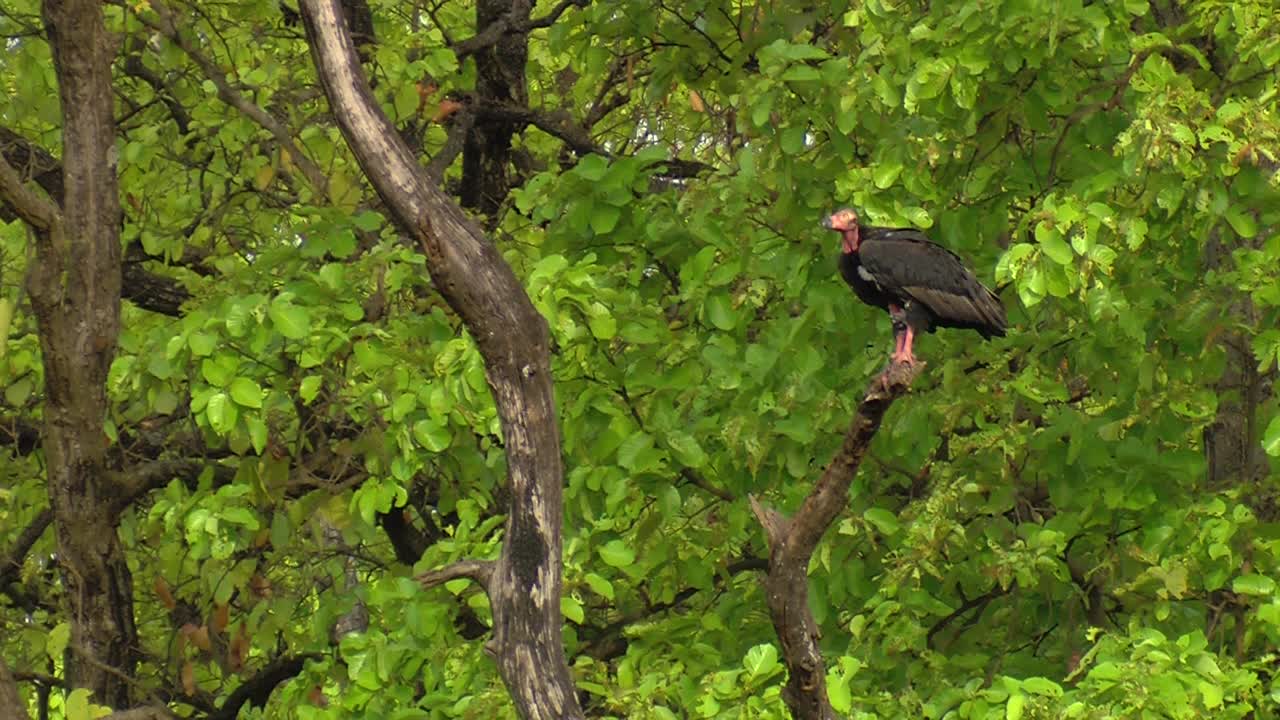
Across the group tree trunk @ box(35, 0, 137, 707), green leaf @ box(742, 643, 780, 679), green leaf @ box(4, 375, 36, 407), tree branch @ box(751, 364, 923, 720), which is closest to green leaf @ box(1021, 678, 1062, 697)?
green leaf @ box(742, 643, 780, 679)

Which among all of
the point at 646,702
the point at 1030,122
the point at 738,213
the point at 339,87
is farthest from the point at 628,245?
the point at 339,87

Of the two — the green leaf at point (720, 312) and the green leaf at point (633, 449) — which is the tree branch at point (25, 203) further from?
the green leaf at point (720, 312)

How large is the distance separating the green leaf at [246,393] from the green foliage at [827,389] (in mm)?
128

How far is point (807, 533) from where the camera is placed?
17.2 ft

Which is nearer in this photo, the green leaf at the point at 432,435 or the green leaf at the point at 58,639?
the green leaf at the point at 432,435

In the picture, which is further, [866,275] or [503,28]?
[503,28]

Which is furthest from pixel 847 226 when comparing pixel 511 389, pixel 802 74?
pixel 511 389

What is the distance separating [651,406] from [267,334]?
168 cm

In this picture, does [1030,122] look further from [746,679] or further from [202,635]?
[202,635]

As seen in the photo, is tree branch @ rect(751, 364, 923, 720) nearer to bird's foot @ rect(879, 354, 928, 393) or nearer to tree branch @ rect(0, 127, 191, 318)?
bird's foot @ rect(879, 354, 928, 393)

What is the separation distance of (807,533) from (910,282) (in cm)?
233

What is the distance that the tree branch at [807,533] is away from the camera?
5.23m

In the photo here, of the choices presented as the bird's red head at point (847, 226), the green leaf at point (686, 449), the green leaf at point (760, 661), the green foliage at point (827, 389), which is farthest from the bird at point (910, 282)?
the green leaf at point (760, 661)

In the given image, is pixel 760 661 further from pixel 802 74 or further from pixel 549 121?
pixel 549 121
